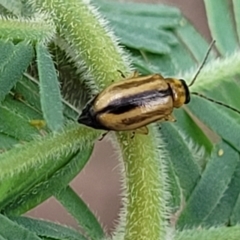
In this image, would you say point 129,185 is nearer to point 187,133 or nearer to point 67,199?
point 67,199

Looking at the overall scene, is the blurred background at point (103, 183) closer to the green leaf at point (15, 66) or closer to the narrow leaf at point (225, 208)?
the narrow leaf at point (225, 208)

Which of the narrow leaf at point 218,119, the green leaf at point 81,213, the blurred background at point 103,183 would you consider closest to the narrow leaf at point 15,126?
the green leaf at point 81,213

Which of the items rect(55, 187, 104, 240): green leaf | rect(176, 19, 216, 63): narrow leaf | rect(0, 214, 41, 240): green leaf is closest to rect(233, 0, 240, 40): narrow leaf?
rect(176, 19, 216, 63): narrow leaf

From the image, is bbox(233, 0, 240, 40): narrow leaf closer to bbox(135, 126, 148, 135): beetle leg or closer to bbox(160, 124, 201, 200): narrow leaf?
bbox(160, 124, 201, 200): narrow leaf

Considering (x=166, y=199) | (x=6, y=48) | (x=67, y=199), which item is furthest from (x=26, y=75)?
(x=166, y=199)

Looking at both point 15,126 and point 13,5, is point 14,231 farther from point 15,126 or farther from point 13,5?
point 13,5

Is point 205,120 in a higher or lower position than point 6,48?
lower
